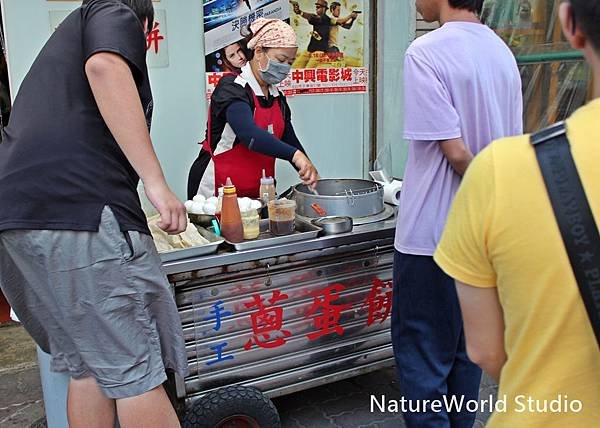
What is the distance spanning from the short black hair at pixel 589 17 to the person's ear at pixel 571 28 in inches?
0.4

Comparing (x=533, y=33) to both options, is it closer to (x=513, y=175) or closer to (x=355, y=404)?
(x=355, y=404)

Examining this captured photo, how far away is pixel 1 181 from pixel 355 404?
6.42 ft

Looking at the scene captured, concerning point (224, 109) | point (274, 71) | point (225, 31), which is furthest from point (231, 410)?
point (225, 31)

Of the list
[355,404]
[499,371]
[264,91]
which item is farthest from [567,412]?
[264,91]

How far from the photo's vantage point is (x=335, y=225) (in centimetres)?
247

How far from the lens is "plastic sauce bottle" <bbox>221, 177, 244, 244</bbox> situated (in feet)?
7.70

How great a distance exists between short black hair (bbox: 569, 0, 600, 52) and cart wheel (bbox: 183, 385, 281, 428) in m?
1.82

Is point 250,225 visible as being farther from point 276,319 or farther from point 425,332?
point 425,332

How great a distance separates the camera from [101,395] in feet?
6.27

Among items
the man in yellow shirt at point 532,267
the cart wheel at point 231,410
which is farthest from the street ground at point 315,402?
the man in yellow shirt at point 532,267

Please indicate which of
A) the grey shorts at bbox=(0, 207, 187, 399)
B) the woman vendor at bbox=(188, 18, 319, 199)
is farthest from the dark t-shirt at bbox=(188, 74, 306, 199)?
the grey shorts at bbox=(0, 207, 187, 399)

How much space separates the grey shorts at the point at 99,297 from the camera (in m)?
1.72

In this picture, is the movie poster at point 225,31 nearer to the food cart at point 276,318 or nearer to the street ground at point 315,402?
the food cart at point 276,318

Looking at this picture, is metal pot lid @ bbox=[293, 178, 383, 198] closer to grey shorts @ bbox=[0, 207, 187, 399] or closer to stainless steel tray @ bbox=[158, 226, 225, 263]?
stainless steel tray @ bbox=[158, 226, 225, 263]
